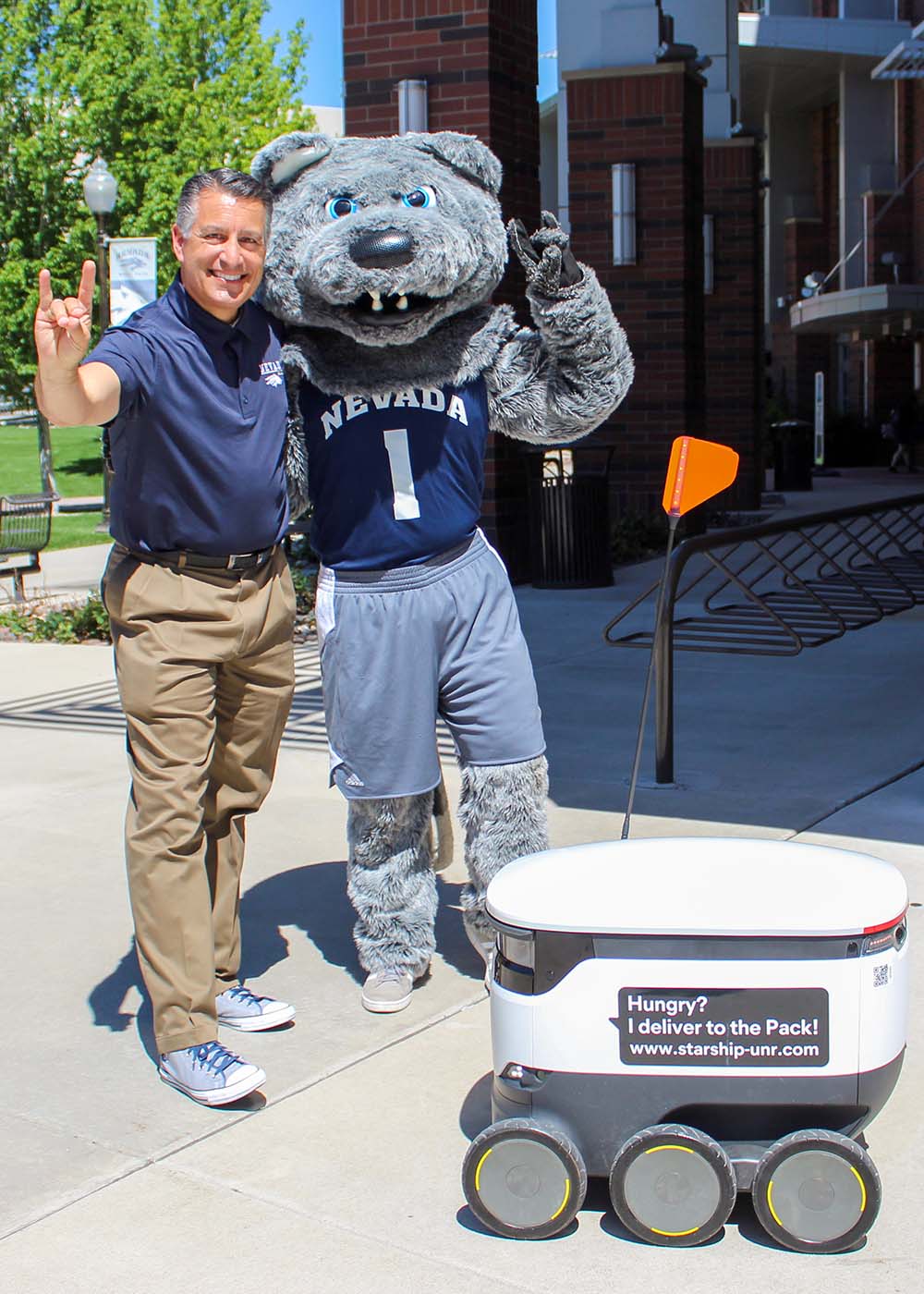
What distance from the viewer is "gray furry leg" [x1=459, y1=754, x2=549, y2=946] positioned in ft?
12.3

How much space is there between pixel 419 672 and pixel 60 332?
1.21 m

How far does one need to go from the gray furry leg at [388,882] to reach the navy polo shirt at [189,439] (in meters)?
0.77

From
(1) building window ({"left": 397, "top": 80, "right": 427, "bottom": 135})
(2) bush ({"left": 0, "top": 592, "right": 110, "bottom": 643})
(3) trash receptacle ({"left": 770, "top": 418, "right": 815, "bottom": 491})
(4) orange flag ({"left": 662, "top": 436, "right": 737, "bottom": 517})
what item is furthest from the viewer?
(3) trash receptacle ({"left": 770, "top": 418, "right": 815, "bottom": 491})

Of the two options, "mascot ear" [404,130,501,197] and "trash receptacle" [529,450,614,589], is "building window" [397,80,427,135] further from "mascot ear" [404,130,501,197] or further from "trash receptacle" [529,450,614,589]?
"mascot ear" [404,130,501,197]

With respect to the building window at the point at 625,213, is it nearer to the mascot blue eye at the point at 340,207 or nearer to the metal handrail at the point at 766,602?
the metal handrail at the point at 766,602

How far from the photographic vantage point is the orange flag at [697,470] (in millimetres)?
3434

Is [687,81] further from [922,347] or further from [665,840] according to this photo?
[922,347]

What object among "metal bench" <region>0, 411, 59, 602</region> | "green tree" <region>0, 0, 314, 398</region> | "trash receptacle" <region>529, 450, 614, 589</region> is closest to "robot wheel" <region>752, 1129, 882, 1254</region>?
"trash receptacle" <region>529, 450, 614, 589</region>

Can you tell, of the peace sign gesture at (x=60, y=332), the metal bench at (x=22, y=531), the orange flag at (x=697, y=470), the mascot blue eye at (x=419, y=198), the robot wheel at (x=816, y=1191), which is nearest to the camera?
the robot wheel at (x=816, y=1191)

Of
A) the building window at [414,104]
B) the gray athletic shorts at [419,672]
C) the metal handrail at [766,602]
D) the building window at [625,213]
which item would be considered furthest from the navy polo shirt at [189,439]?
the building window at [625,213]

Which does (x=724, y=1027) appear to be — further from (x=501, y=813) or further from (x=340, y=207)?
(x=340, y=207)

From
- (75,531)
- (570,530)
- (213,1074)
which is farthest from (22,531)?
(213,1074)

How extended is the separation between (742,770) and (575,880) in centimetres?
340

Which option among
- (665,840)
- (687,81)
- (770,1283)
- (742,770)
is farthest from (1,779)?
(687,81)
